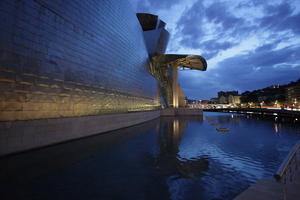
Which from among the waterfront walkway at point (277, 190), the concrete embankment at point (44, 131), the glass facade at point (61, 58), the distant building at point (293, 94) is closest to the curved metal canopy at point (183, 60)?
the glass facade at point (61, 58)

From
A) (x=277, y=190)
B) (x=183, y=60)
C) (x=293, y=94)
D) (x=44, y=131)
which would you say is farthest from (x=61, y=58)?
(x=293, y=94)

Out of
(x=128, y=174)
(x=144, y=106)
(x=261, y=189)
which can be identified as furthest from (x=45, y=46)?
(x=144, y=106)

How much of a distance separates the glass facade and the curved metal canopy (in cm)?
2460

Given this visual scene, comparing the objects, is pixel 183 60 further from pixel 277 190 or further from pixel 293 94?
pixel 293 94

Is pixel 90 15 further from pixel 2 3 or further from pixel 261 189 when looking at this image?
pixel 261 189

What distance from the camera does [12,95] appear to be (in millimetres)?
8242

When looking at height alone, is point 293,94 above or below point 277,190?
above

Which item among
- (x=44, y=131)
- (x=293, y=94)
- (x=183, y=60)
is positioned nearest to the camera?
(x=44, y=131)

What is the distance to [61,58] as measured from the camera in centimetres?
1126

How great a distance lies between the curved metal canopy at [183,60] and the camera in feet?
139

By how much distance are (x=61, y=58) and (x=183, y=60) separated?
38431 mm

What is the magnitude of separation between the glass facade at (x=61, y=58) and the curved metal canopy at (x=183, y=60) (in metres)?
24.6

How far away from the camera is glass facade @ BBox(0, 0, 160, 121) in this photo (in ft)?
27.2

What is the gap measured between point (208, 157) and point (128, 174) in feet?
14.1
